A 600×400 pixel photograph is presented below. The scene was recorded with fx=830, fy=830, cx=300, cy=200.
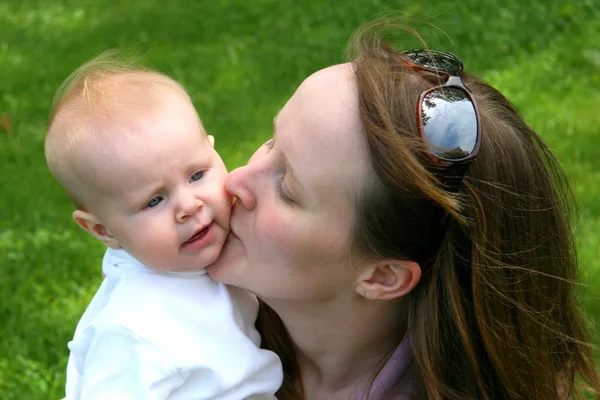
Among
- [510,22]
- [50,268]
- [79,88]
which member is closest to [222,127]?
[50,268]

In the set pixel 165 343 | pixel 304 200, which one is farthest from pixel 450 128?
pixel 165 343

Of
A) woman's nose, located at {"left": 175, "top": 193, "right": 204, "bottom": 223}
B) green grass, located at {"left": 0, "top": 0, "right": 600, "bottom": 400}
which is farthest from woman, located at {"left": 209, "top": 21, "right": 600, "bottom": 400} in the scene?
green grass, located at {"left": 0, "top": 0, "right": 600, "bottom": 400}

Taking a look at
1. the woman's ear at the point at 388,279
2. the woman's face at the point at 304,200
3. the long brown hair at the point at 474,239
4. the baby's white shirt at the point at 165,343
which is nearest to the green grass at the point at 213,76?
the baby's white shirt at the point at 165,343

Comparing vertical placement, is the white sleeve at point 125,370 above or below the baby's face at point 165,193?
below

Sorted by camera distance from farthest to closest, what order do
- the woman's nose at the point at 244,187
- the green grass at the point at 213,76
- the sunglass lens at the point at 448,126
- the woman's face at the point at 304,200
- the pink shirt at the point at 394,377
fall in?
the green grass at the point at 213,76
the pink shirt at the point at 394,377
the woman's nose at the point at 244,187
the woman's face at the point at 304,200
the sunglass lens at the point at 448,126

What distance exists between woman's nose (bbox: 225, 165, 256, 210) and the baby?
0.04 meters

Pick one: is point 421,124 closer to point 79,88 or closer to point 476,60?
point 79,88

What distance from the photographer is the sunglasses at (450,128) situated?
1.97 metres

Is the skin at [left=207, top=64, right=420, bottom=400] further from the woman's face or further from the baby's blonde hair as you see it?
the baby's blonde hair

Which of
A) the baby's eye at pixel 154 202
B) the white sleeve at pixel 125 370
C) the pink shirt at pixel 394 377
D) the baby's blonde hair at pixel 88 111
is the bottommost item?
the pink shirt at pixel 394 377

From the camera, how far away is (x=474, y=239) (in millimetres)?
2074

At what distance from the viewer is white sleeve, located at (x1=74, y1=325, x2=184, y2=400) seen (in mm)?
2039

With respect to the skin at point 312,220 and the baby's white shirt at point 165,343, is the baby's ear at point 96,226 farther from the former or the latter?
the skin at point 312,220

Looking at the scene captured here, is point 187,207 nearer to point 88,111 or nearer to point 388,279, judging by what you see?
point 88,111
